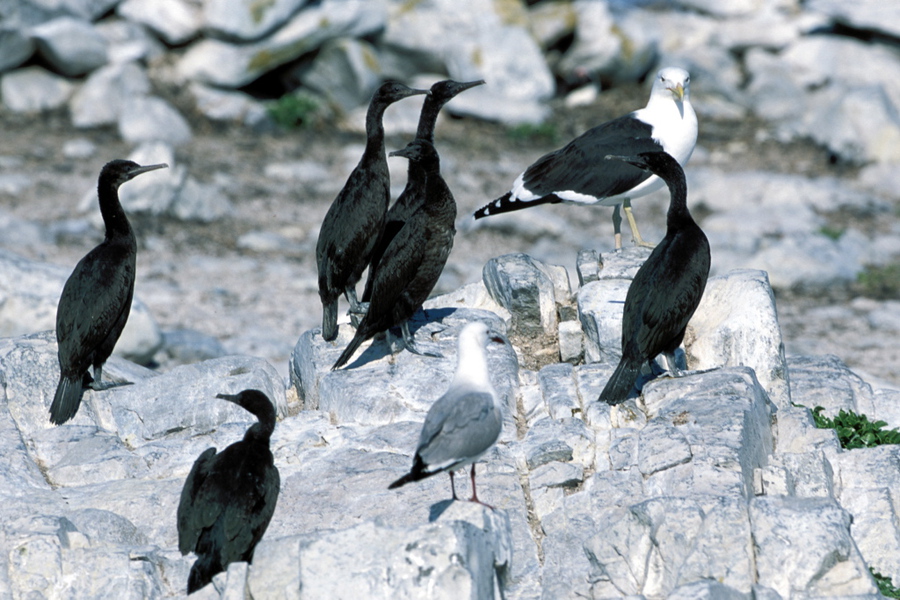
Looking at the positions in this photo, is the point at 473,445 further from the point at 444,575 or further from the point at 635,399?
the point at 635,399

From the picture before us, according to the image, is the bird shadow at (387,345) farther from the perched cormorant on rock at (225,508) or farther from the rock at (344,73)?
the rock at (344,73)

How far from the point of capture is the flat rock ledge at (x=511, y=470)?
20.1 feet

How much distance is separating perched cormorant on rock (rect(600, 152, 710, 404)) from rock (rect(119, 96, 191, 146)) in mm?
13309

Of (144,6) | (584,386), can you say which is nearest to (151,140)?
(144,6)

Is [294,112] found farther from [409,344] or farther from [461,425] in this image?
[461,425]

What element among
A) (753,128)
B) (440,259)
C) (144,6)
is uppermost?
(440,259)

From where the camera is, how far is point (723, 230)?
18.4 m

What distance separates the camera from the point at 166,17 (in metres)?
21.1

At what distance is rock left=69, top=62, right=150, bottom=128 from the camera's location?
2002 cm

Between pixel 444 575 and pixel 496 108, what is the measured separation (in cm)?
1723

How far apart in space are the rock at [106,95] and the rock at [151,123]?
0.19 meters

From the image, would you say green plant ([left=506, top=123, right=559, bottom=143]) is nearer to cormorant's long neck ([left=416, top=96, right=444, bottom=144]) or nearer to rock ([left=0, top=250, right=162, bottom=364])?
rock ([left=0, top=250, right=162, bottom=364])

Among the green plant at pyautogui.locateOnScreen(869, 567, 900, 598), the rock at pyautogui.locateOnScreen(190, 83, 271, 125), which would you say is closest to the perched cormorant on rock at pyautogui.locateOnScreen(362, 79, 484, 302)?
the green plant at pyautogui.locateOnScreen(869, 567, 900, 598)

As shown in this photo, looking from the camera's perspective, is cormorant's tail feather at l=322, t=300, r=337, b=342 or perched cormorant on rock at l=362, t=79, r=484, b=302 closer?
perched cormorant on rock at l=362, t=79, r=484, b=302
